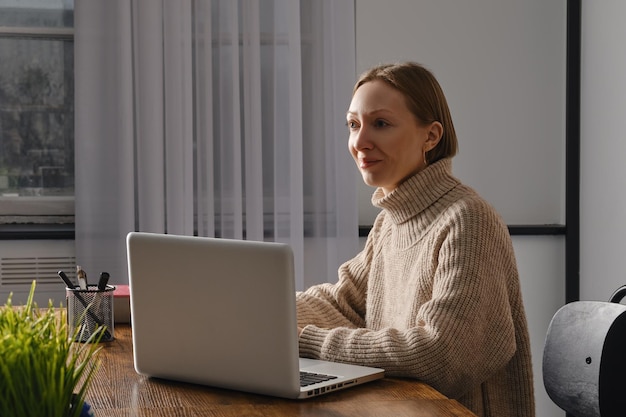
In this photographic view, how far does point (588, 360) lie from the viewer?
5.71 feet

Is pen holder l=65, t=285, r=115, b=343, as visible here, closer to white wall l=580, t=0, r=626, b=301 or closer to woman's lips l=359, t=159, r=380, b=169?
woman's lips l=359, t=159, r=380, b=169

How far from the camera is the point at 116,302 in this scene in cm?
202

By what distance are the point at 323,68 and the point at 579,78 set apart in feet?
3.23

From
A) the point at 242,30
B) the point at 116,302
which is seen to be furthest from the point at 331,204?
the point at 116,302

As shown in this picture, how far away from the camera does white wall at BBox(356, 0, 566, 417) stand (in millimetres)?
3443

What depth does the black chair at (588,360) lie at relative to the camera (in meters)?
1.70

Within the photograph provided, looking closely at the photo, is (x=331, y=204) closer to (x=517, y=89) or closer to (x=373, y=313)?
(x=517, y=89)

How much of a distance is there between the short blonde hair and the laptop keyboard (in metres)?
0.61

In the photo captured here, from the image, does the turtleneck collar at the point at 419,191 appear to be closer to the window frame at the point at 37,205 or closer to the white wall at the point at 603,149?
the white wall at the point at 603,149

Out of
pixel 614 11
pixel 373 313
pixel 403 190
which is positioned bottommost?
pixel 373 313

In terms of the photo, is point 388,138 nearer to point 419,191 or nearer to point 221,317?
point 419,191

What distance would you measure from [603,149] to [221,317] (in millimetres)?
2291

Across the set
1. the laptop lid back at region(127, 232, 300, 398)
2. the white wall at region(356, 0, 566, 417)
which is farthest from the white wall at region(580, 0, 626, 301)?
the laptop lid back at region(127, 232, 300, 398)

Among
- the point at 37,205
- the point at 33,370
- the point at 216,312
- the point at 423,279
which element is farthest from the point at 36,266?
the point at 33,370
